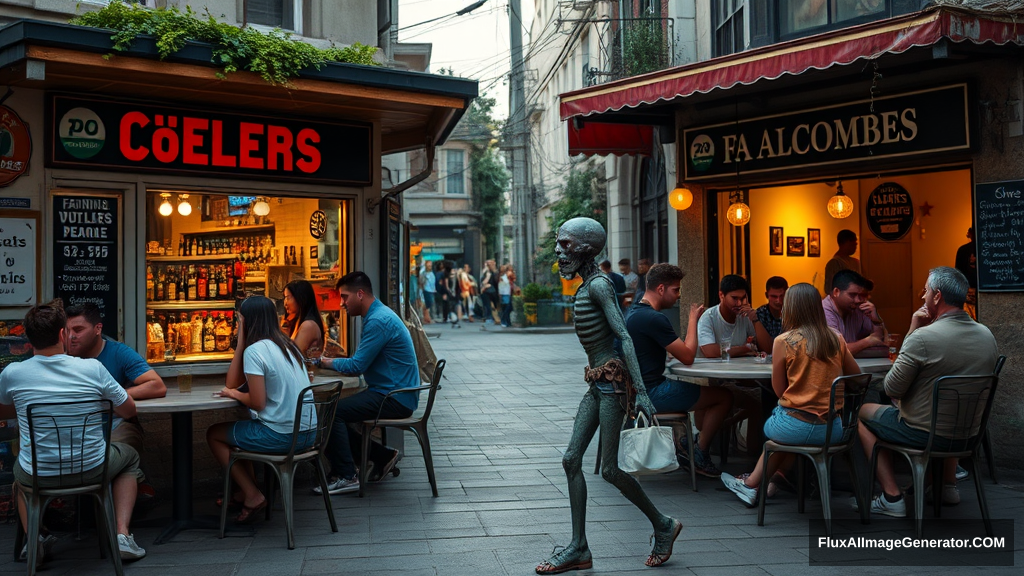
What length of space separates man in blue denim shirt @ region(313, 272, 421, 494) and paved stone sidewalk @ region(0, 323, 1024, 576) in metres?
0.33

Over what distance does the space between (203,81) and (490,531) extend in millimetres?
3895

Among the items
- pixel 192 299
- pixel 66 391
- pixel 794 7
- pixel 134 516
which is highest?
pixel 794 7

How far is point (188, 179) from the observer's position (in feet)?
24.4

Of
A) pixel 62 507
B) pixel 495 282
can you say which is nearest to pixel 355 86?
pixel 62 507

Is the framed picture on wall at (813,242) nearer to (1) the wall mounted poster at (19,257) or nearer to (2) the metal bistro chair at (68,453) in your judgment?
(1) the wall mounted poster at (19,257)

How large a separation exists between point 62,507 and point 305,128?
3698 mm

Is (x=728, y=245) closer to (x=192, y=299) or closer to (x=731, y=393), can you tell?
(x=731, y=393)

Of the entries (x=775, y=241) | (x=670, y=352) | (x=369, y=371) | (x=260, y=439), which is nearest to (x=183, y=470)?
(x=260, y=439)

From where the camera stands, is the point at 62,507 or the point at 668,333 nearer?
the point at 62,507

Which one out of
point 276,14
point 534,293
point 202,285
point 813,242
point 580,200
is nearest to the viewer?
point 202,285

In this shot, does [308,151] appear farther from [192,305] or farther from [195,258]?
[192,305]

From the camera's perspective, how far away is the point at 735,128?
30.4ft

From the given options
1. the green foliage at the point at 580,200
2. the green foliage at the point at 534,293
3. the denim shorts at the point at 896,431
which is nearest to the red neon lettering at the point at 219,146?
the denim shorts at the point at 896,431

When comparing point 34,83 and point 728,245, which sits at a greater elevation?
point 34,83
